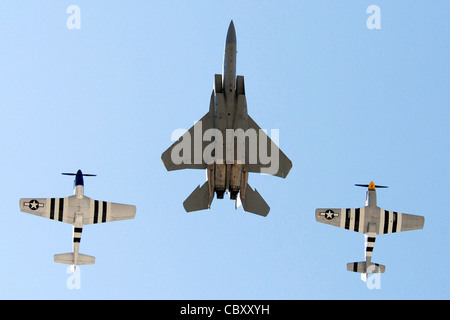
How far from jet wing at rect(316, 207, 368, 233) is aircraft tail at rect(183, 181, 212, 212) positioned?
604 cm

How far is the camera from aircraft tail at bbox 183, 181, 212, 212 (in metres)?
53.3

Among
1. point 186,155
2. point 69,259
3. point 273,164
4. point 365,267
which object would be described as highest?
point 186,155

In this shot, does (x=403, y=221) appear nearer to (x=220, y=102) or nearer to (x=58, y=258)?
(x=220, y=102)

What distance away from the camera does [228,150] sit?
50594 millimetres

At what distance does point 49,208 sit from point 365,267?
55.5ft

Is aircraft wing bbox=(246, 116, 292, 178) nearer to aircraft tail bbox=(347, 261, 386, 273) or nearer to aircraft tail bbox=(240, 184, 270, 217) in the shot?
aircraft tail bbox=(240, 184, 270, 217)

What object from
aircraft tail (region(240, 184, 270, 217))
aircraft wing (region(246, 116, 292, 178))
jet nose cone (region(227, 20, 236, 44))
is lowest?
aircraft tail (region(240, 184, 270, 217))

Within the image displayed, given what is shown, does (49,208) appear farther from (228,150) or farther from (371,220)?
(371,220)

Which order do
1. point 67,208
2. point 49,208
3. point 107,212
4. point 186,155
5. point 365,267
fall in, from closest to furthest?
point 67,208 → point 49,208 → point 107,212 → point 365,267 → point 186,155

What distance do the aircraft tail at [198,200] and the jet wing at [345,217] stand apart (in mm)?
6036

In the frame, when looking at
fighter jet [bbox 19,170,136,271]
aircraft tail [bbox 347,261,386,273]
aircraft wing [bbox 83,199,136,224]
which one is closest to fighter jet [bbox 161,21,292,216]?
aircraft wing [bbox 83,199,136,224]

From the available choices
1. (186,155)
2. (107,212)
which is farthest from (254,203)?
(107,212)

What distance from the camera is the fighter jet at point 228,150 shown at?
50.5 m

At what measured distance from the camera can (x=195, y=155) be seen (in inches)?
2089
